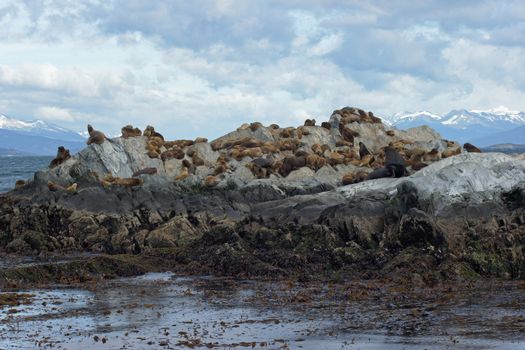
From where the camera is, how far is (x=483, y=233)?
21.4 m

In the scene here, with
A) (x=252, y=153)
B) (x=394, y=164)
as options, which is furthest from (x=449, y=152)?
(x=252, y=153)

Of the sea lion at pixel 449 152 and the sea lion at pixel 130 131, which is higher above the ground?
the sea lion at pixel 130 131

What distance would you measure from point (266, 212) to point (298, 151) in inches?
428

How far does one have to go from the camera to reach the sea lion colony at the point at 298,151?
32.2 meters

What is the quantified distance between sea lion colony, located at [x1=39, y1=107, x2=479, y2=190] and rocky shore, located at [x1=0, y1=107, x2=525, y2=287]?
96 millimetres

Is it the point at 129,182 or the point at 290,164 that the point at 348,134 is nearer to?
the point at 290,164

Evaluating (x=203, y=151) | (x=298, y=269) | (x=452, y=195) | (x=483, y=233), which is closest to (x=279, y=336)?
(x=298, y=269)

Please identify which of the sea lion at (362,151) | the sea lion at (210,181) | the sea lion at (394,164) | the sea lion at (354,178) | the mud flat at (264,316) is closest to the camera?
the mud flat at (264,316)

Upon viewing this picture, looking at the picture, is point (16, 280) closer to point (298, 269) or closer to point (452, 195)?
point (298, 269)

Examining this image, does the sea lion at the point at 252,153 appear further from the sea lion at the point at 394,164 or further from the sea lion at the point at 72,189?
the sea lion at the point at 72,189

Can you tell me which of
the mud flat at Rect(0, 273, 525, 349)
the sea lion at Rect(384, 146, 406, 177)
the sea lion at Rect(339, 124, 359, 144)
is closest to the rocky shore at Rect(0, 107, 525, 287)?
the sea lion at Rect(384, 146, 406, 177)

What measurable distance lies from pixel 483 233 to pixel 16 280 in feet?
38.7

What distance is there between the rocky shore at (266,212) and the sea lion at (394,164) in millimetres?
752

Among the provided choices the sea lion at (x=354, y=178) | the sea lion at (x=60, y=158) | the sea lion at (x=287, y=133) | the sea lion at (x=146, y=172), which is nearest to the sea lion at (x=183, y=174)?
the sea lion at (x=146, y=172)
